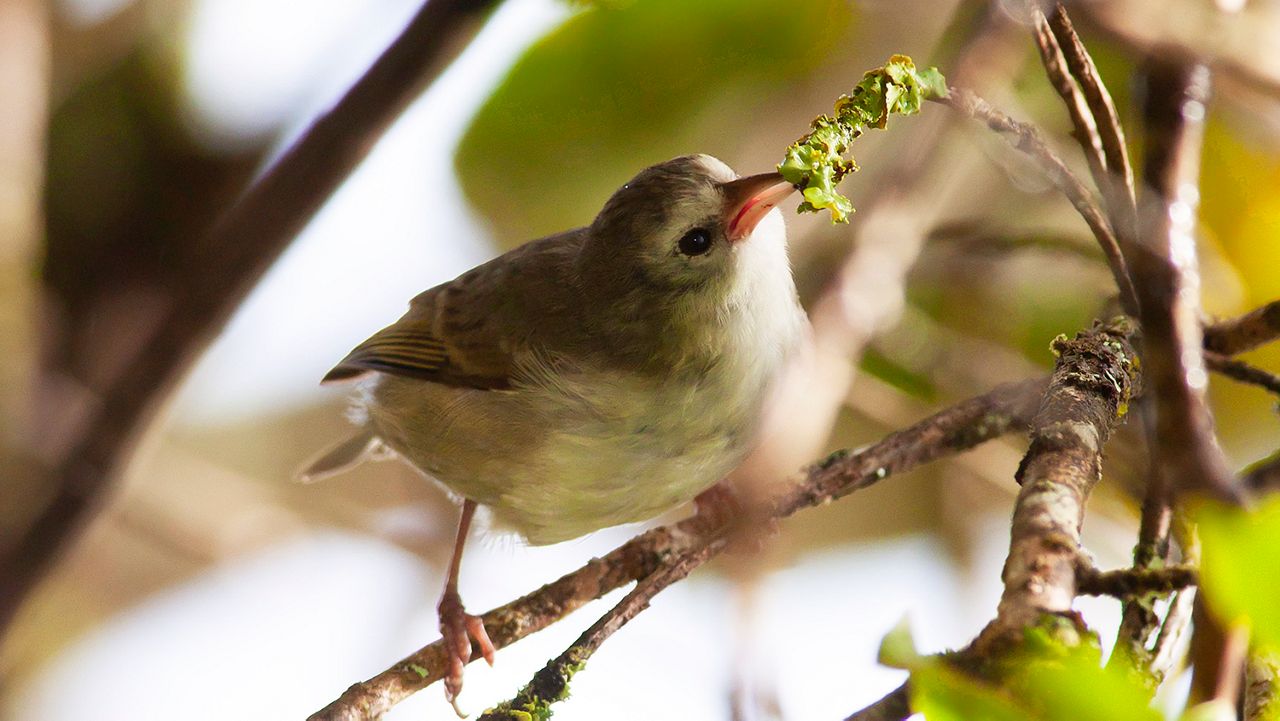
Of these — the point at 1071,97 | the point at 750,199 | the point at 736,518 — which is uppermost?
the point at 750,199

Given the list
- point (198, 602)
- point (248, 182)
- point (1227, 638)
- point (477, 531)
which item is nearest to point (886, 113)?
point (1227, 638)

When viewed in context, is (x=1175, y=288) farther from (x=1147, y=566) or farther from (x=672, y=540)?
(x=672, y=540)

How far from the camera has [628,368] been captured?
3.04 metres

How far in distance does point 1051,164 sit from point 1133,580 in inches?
34.8

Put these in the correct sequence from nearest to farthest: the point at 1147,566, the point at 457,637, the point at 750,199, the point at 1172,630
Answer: the point at 1147,566 < the point at 1172,630 < the point at 750,199 < the point at 457,637

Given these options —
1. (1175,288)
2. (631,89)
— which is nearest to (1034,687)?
(1175,288)

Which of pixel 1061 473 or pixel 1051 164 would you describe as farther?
pixel 1051 164

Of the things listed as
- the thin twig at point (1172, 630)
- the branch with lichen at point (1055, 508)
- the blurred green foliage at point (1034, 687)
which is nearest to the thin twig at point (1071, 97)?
the branch with lichen at point (1055, 508)

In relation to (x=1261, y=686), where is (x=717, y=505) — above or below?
above

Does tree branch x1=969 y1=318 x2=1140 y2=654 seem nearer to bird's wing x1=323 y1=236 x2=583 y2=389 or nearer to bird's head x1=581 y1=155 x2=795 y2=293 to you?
bird's head x1=581 y1=155 x2=795 y2=293

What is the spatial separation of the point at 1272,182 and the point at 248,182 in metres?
3.73

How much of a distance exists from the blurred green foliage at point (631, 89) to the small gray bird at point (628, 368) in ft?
1.65

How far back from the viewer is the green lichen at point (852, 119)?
5.06 ft

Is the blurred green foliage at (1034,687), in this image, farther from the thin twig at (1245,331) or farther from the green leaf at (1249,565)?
the thin twig at (1245,331)
